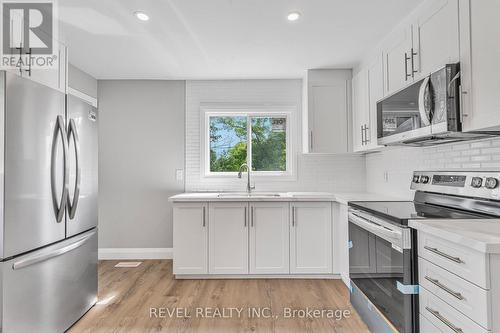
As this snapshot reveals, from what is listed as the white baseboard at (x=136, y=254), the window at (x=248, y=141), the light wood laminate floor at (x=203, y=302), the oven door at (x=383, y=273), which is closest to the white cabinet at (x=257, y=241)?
the light wood laminate floor at (x=203, y=302)

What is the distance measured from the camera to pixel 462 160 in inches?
76.9

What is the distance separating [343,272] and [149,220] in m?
2.49

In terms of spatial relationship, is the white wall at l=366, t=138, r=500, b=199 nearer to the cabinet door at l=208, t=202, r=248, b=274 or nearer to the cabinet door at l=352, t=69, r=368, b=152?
the cabinet door at l=352, t=69, r=368, b=152

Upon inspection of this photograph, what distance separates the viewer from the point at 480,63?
141 cm

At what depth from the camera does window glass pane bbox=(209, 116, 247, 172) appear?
150 inches

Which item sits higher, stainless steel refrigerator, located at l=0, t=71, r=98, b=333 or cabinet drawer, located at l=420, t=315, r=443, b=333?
stainless steel refrigerator, located at l=0, t=71, r=98, b=333

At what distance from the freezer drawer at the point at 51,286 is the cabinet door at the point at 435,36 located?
278 cm

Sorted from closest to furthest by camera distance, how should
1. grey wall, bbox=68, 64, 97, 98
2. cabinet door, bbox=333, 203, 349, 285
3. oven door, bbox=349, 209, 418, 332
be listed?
oven door, bbox=349, 209, 418, 332 < cabinet door, bbox=333, 203, 349, 285 < grey wall, bbox=68, 64, 97, 98

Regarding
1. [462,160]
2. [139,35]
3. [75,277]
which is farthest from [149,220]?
[462,160]

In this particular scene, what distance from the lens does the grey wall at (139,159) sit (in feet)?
12.3

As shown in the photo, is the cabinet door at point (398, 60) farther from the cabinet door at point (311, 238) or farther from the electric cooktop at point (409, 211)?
the cabinet door at point (311, 238)

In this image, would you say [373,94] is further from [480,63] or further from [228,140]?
[228,140]

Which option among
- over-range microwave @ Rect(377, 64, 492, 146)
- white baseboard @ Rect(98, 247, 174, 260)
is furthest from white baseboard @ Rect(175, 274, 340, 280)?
over-range microwave @ Rect(377, 64, 492, 146)

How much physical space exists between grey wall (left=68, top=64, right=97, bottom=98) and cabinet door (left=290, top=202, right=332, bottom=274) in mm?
2922
